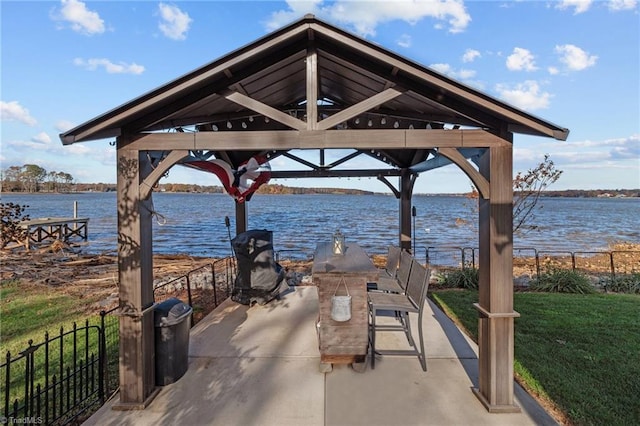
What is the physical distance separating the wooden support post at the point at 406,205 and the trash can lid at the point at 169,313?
4.96 m

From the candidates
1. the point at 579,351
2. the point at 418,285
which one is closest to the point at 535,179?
the point at 579,351

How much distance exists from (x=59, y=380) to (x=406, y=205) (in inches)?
248

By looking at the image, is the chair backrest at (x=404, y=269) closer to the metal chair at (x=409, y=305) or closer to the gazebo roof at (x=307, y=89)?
the metal chair at (x=409, y=305)

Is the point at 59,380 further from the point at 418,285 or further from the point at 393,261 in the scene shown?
the point at 393,261

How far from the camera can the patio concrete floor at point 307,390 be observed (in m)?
2.90

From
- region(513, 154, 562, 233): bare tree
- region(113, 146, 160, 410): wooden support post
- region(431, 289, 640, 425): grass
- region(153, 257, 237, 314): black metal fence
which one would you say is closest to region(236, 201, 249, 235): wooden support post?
region(153, 257, 237, 314): black metal fence

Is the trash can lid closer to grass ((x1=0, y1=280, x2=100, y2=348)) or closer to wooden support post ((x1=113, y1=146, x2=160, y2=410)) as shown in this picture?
wooden support post ((x1=113, y1=146, x2=160, y2=410))

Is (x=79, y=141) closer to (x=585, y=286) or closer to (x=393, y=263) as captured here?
(x=393, y=263)

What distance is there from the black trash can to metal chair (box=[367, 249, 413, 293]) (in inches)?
110

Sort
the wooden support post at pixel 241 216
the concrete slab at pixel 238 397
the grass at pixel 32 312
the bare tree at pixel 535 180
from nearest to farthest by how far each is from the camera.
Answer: the concrete slab at pixel 238 397 < the grass at pixel 32 312 < the wooden support post at pixel 241 216 < the bare tree at pixel 535 180

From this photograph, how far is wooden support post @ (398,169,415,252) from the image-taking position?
7181 mm

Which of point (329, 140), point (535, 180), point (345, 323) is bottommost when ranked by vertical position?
point (345, 323)

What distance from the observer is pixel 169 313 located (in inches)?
138

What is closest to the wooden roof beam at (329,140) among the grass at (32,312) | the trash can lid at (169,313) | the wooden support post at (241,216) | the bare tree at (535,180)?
the trash can lid at (169,313)
